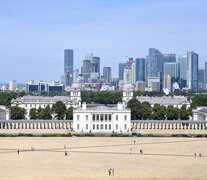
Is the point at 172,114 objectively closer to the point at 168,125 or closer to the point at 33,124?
the point at 168,125

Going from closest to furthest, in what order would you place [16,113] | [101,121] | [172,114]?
[101,121] → [172,114] → [16,113]

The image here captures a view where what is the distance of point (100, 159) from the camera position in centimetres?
6906

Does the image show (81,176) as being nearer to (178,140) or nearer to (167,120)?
(178,140)

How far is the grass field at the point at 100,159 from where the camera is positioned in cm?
5847

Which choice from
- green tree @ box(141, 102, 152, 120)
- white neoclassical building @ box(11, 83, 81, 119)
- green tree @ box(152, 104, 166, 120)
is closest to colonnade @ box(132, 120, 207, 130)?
green tree @ box(152, 104, 166, 120)

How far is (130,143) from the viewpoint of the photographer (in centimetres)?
8894

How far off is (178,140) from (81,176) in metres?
41.6

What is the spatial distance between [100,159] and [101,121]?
1753 inches

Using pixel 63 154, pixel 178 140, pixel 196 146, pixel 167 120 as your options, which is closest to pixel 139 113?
pixel 167 120

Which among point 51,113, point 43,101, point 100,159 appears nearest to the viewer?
point 100,159

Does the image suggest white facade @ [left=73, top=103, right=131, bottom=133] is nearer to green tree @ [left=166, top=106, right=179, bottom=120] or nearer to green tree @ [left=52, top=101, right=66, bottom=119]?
green tree @ [left=52, top=101, right=66, bottom=119]

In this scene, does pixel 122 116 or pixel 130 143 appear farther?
pixel 122 116

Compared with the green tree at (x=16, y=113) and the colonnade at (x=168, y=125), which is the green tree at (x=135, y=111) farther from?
the green tree at (x=16, y=113)

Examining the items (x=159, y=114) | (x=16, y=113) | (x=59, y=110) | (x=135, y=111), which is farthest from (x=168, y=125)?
(x=16, y=113)
